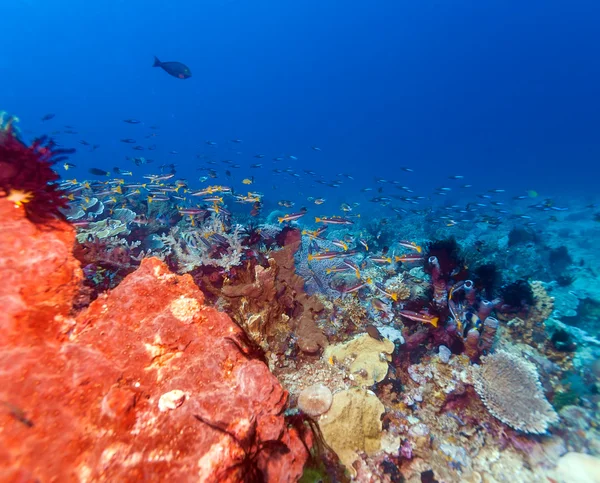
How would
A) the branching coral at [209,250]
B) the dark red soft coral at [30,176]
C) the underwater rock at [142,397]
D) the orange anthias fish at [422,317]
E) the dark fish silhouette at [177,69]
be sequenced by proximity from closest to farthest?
the underwater rock at [142,397] < the dark red soft coral at [30,176] < the orange anthias fish at [422,317] < the branching coral at [209,250] < the dark fish silhouette at [177,69]

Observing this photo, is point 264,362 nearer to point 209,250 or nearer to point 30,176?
point 30,176

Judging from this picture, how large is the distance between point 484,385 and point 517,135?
14486 cm

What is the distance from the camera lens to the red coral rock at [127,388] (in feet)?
6.20

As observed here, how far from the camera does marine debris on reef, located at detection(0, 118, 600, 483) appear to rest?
2.06m

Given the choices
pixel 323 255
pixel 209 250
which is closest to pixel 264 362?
pixel 209 250

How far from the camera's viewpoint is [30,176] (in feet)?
8.09

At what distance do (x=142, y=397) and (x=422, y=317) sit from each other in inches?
195

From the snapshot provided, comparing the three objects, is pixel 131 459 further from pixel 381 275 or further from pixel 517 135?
pixel 517 135

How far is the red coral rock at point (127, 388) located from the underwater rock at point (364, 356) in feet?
8.70

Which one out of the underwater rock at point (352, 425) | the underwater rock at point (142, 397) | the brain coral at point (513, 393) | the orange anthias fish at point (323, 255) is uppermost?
the underwater rock at point (142, 397)

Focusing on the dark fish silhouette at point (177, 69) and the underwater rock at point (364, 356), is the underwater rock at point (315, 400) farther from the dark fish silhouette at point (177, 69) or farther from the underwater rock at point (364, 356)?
the dark fish silhouette at point (177, 69)

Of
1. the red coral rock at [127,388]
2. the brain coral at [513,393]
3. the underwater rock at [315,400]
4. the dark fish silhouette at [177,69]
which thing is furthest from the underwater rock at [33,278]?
the dark fish silhouette at [177,69]

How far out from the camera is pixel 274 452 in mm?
2391

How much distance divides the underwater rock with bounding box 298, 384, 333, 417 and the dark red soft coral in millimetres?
3989
